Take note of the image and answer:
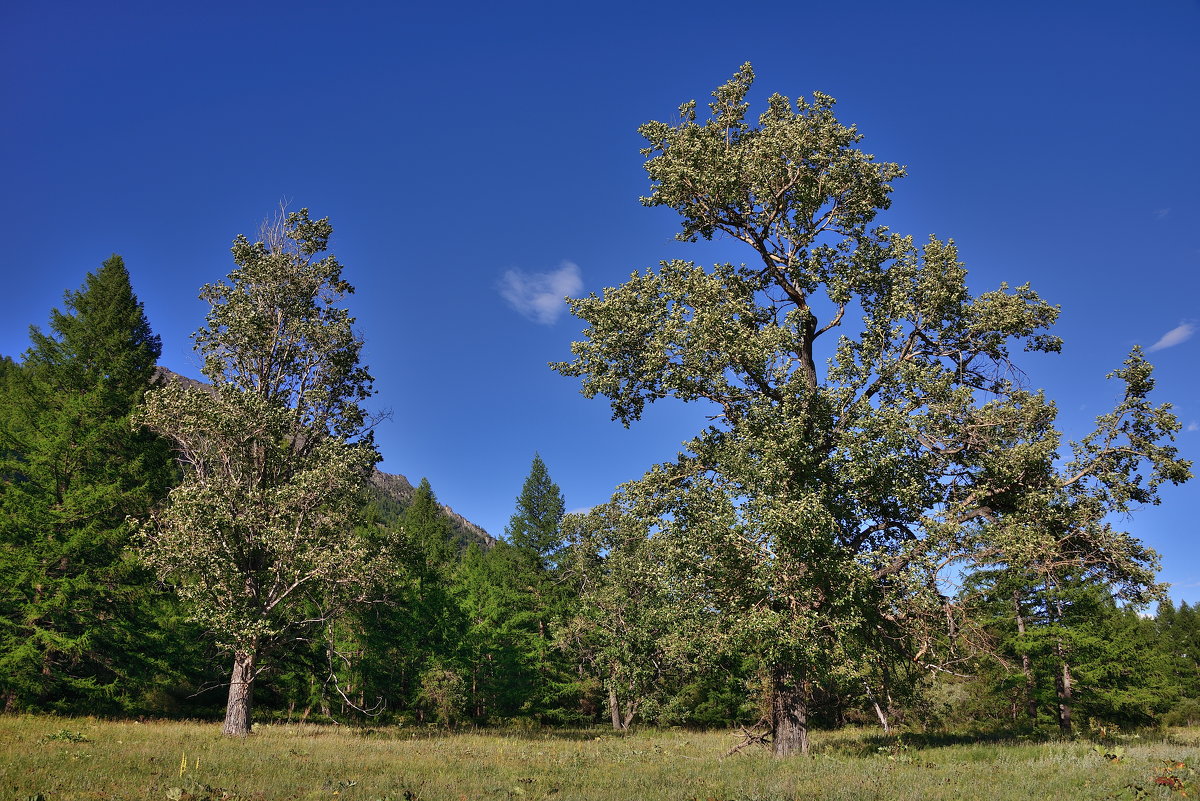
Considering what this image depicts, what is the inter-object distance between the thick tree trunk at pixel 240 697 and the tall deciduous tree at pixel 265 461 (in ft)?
0.11

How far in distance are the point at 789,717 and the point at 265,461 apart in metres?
19.8

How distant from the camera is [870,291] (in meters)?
19.2

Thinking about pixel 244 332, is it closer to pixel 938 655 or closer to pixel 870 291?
pixel 870 291

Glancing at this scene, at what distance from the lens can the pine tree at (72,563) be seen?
21.2m

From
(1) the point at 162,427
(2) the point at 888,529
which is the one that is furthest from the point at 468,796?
(1) the point at 162,427

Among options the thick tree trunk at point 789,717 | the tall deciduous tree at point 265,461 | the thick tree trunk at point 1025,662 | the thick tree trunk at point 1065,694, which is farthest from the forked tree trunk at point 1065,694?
the tall deciduous tree at point 265,461

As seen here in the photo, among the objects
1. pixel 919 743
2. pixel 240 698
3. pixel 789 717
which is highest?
pixel 789 717

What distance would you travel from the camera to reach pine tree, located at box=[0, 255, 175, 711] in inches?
837

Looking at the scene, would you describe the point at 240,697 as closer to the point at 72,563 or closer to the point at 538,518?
the point at 72,563

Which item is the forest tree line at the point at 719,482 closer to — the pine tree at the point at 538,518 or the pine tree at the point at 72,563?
the pine tree at the point at 72,563

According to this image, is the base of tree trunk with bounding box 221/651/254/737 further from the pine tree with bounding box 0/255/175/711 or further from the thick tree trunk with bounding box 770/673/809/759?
the thick tree trunk with bounding box 770/673/809/759

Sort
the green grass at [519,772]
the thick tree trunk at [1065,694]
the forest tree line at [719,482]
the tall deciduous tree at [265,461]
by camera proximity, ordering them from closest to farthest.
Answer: the green grass at [519,772] → the forest tree line at [719,482] → the tall deciduous tree at [265,461] → the thick tree trunk at [1065,694]

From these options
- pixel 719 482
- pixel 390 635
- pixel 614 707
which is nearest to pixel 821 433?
pixel 719 482

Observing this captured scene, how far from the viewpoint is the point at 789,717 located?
17.0 m
